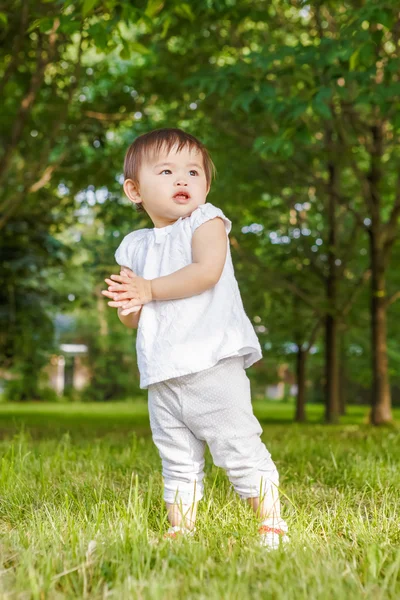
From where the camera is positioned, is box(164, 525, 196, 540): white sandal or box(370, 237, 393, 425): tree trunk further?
box(370, 237, 393, 425): tree trunk

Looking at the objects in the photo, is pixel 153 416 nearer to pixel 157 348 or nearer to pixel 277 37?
pixel 157 348

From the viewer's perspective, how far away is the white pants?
9.16ft

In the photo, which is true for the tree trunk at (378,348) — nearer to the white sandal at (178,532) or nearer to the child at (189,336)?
the child at (189,336)

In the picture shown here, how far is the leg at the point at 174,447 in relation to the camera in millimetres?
2830

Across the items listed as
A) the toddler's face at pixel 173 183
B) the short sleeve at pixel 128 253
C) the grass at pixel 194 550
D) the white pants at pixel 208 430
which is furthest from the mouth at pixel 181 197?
the grass at pixel 194 550

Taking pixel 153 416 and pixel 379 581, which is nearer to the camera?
pixel 379 581

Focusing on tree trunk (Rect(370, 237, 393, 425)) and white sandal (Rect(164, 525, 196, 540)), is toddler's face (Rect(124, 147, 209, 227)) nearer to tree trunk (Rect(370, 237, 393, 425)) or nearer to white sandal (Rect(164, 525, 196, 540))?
white sandal (Rect(164, 525, 196, 540))

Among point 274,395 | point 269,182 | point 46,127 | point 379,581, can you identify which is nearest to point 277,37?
point 269,182

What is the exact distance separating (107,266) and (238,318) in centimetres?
856

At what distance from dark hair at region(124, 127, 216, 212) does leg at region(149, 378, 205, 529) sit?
0.93m

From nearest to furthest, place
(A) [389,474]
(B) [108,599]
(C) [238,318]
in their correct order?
(B) [108,599] → (C) [238,318] → (A) [389,474]

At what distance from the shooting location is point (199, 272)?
8.97ft

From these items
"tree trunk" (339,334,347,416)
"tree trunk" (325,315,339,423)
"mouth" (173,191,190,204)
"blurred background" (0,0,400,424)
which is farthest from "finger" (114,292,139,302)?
"tree trunk" (339,334,347,416)

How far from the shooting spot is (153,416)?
9.62 feet
